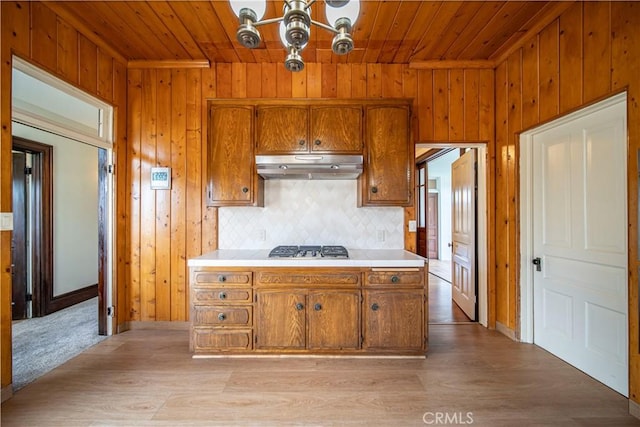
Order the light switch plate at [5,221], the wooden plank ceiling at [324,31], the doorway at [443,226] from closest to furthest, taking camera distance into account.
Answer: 1. the light switch plate at [5,221]
2. the wooden plank ceiling at [324,31]
3. the doorway at [443,226]

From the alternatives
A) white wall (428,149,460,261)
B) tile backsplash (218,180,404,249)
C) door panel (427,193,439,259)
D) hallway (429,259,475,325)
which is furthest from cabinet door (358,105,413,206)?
door panel (427,193,439,259)

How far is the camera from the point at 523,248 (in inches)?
111

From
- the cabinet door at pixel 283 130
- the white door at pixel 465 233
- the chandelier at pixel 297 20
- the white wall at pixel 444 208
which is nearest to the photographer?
the chandelier at pixel 297 20

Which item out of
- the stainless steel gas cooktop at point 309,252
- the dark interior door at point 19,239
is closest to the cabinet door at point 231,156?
the stainless steel gas cooktop at point 309,252

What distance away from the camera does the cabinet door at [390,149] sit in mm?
2791

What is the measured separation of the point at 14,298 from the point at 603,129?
6.24 metres

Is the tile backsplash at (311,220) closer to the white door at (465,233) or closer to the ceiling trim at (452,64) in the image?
the white door at (465,233)

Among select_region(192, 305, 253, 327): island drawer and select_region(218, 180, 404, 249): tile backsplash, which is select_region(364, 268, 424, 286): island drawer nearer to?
select_region(218, 180, 404, 249): tile backsplash

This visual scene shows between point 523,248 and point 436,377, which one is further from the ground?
point 523,248

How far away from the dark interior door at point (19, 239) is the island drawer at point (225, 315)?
2804mm

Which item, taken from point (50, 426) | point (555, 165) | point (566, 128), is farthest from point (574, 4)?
point (50, 426)

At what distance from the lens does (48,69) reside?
91.2 inches

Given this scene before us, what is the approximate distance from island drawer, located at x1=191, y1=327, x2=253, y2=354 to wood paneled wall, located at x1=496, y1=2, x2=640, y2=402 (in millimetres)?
2693

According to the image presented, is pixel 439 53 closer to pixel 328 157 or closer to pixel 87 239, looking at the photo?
pixel 328 157
